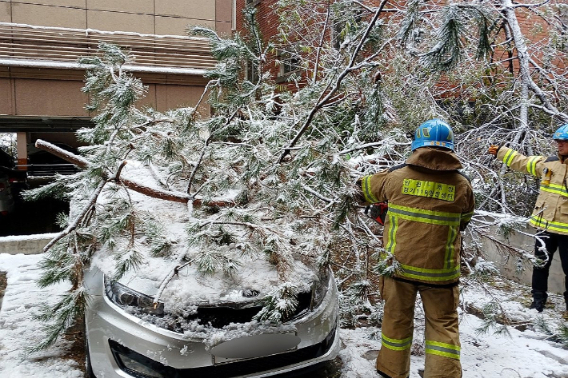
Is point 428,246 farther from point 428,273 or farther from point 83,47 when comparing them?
point 83,47

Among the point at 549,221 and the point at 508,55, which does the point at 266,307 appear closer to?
the point at 549,221

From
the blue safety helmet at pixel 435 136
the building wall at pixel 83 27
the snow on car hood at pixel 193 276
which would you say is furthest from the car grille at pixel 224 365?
the building wall at pixel 83 27

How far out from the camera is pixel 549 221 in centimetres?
442

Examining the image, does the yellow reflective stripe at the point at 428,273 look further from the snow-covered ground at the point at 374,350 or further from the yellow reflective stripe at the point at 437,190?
the snow-covered ground at the point at 374,350

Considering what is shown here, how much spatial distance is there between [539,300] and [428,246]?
257cm

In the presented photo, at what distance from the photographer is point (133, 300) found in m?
2.75

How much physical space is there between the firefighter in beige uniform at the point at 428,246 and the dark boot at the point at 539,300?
224 centimetres

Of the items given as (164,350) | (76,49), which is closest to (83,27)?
(76,49)

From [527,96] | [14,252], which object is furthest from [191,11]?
[527,96]

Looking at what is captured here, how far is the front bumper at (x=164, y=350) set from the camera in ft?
8.46

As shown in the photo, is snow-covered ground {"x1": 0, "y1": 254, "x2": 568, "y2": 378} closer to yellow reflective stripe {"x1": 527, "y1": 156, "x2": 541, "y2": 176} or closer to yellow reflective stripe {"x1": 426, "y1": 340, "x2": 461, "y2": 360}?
yellow reflective stripe {"x1": 426, "y1": 340, "x2": 461, "y2": 360}

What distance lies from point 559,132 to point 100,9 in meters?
9.27

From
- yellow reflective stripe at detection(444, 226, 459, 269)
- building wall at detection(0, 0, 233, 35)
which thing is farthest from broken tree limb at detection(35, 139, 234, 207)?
building wall at detection(0, 0, 233, 35)

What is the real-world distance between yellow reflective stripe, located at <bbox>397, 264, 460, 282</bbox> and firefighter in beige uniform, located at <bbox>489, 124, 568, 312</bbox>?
1.85 metres
